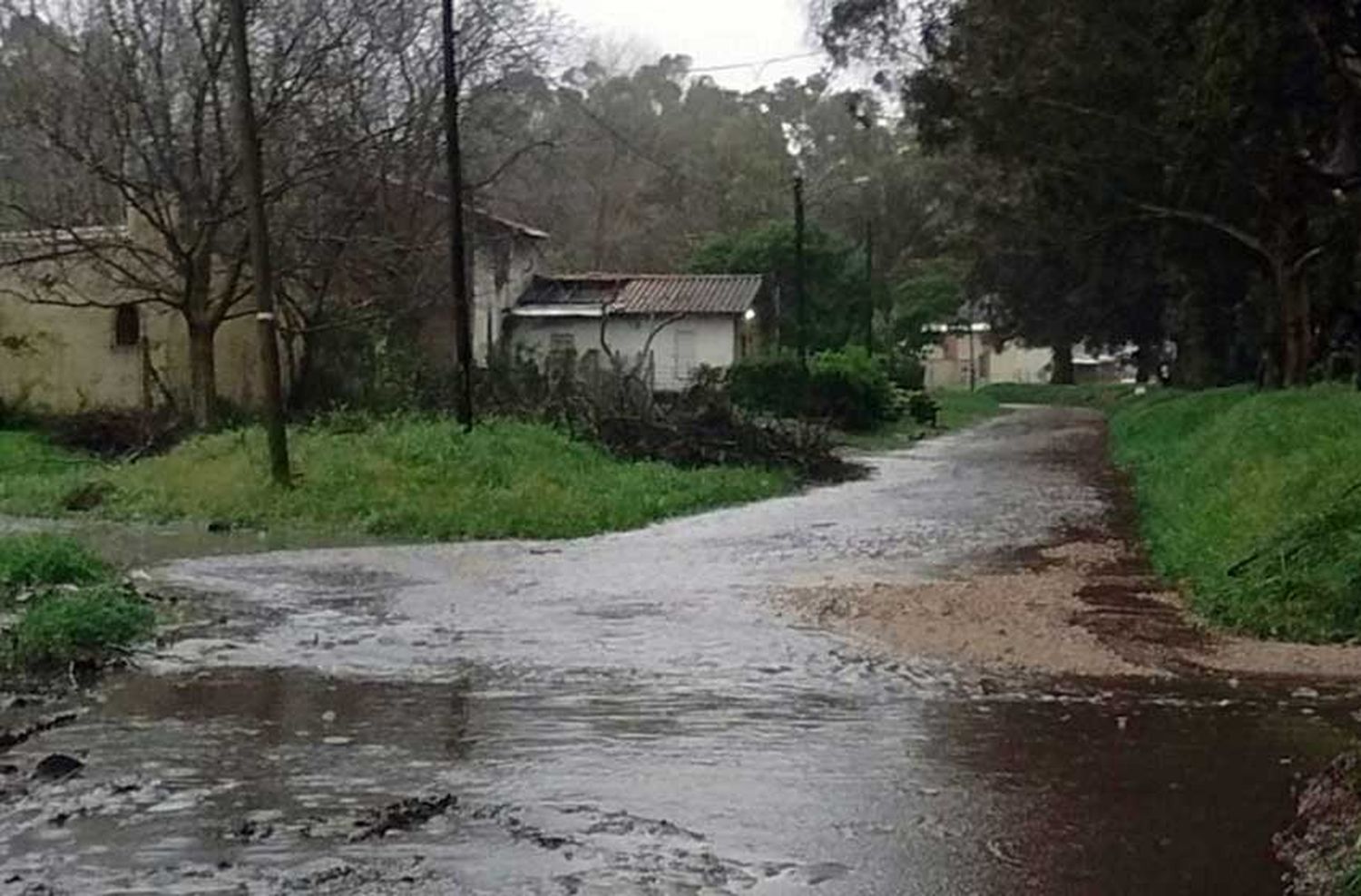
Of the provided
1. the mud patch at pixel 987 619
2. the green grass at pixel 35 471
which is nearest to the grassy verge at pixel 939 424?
the green grass at pixel 35 471

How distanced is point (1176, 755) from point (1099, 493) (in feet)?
72.1

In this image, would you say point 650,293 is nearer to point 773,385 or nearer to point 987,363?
point 773,385

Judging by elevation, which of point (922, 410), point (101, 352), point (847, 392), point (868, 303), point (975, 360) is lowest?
point (922, 410)

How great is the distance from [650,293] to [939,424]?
1015 centimetres

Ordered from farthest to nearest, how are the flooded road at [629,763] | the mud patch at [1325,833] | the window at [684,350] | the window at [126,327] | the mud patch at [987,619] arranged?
the window at [684,350], the window at [126,327], the mud patch at [987,619], the flooded road at [629,763], the mud patch at [1325,833]

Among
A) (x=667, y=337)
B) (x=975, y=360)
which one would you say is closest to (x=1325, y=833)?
(x=667, y=337)

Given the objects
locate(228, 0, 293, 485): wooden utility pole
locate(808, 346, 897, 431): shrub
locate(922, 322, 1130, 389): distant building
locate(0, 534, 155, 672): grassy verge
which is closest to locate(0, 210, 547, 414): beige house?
locate(808, 346, 897, 431): shrub

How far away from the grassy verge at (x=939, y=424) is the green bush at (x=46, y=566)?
102ft

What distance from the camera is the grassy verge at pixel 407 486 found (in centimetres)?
2470

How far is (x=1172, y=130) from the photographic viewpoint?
29797mm

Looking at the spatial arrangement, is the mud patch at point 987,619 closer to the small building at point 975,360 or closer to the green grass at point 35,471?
the green grass at point 35,471

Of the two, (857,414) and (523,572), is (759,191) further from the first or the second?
(523,572)

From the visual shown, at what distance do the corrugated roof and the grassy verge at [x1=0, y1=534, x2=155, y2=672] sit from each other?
43260mm

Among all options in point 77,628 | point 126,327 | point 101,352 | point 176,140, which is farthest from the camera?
point 101,352
